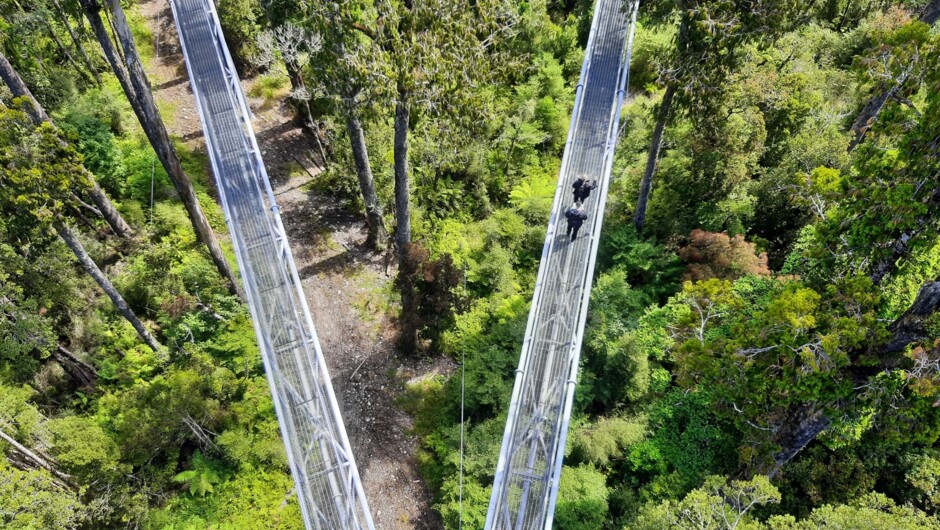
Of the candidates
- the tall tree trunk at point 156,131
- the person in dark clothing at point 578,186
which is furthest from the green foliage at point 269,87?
the person in dark clothing at point 578,186

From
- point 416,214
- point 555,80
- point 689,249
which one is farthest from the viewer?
point 555,80

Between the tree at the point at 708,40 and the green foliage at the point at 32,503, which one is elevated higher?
the tree at the point at 708,40

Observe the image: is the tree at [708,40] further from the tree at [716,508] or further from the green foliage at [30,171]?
the green foliage at [30,171]

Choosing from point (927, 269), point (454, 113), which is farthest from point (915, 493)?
point (454, 113)

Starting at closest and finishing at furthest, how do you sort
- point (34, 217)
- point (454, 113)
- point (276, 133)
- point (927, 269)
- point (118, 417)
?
point (927, 269) < point (34, 217) < point (454, 113) < point (118, 417) < point (276, 133)

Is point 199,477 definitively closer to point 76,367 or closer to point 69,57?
point 76,367

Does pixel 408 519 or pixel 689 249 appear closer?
pixel 408 519

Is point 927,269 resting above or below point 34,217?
below

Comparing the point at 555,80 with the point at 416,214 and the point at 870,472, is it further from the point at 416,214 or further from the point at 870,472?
the point at 870,472

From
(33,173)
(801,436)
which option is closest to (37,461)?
(33,173)
